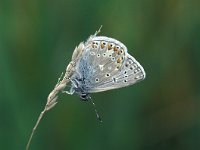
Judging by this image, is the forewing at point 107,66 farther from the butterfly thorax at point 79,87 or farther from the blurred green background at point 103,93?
the blurred green background at point 103,93

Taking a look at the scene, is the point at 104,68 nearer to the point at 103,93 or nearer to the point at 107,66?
the point at 107,66

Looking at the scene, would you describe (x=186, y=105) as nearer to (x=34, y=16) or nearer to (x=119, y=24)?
(x=119, y=24)

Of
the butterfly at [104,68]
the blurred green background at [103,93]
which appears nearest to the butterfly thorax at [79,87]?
the butterfly at [104,68]

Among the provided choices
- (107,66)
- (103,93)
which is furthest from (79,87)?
(103,93)

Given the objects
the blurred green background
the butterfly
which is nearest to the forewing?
the butterfly

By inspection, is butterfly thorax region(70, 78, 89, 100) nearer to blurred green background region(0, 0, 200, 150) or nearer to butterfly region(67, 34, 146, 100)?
butterfly region(67, 34, 146, 100)

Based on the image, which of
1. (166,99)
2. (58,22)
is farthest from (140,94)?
(58,22)
